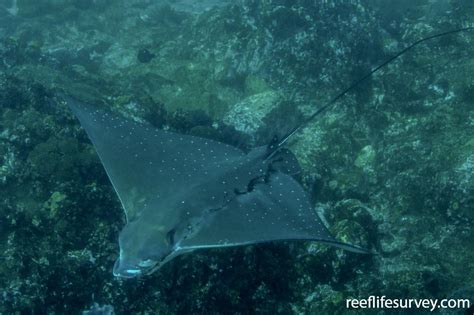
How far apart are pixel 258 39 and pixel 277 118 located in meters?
2.98

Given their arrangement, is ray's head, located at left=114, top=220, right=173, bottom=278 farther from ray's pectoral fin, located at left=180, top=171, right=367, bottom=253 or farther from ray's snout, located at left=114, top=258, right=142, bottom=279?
ray's pectoral fin, located at left=180, top=171, right=367, bottom=253

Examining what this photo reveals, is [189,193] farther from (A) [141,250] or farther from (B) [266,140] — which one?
(B) [266,140]

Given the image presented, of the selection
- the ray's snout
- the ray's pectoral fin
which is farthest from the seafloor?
the ray's snout

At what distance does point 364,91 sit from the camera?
8953mm

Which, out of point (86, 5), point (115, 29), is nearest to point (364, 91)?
point (115, 29)

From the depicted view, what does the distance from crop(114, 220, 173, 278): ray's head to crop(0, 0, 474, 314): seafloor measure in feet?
2.72

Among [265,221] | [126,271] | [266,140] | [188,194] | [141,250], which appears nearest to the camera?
[126,271]

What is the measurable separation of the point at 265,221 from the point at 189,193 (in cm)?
102

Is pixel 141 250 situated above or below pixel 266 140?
above

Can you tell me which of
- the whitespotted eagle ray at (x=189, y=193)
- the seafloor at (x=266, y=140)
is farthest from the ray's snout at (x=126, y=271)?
the seafloor at (x=266, y=140)

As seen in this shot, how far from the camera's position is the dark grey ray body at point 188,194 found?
4.02m

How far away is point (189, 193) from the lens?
15.3 ft

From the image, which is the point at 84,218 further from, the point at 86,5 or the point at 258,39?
the point at 86,5

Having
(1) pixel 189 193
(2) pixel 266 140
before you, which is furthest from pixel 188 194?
(2) pixel 266 140
